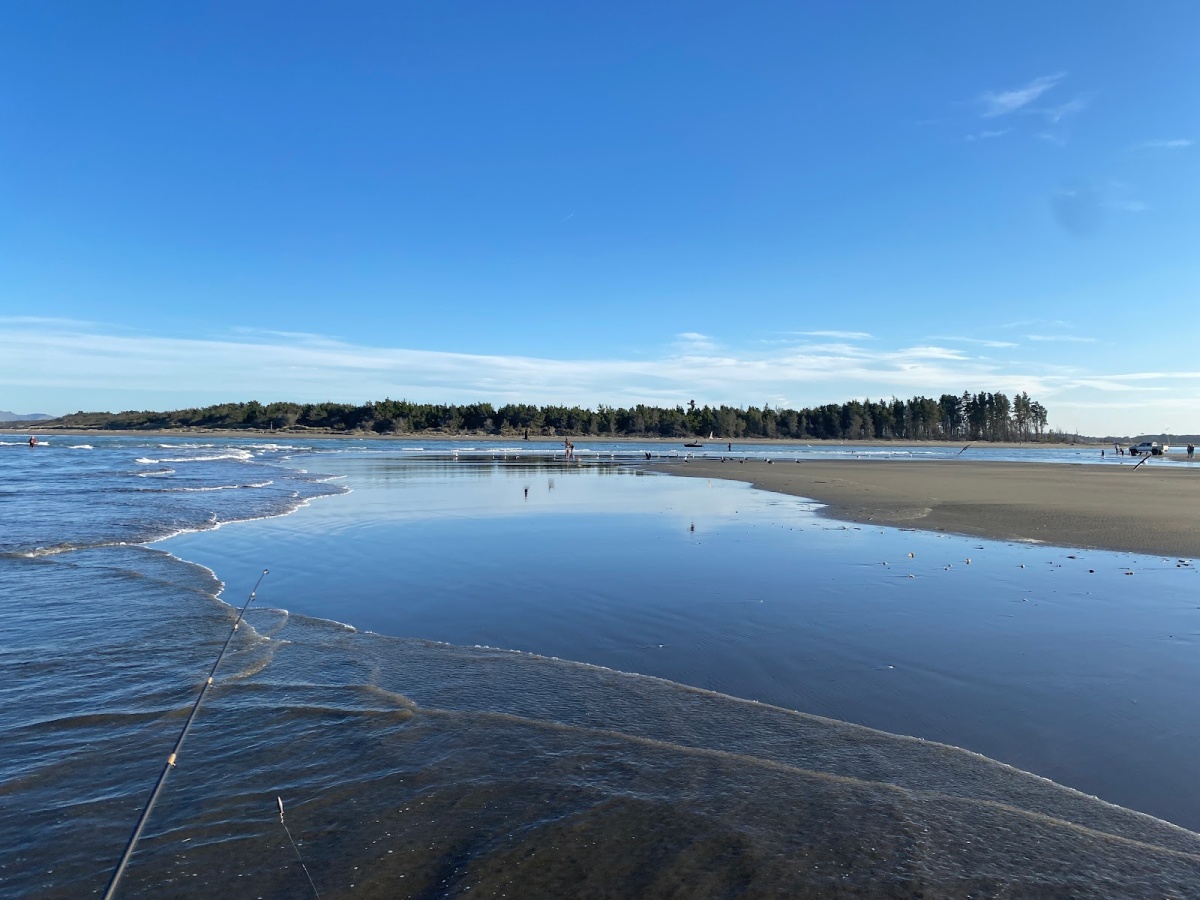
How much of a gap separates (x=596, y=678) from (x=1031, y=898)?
360 centimetres

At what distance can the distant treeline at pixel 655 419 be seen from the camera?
14938cm

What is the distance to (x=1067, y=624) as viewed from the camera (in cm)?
819

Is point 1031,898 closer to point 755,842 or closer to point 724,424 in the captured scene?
point 755,842

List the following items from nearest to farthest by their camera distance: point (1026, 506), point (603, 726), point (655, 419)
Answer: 1. point (603, 726)
2. point (1026, 506)
3. point (655, 419)

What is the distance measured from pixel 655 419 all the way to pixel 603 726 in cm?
16266

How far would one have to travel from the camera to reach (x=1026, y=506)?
2136 centimetres

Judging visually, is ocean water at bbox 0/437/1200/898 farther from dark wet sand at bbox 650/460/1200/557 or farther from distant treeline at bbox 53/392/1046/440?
distant treeline at bbox 53/392/1046/440

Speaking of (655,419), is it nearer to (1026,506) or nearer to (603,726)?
(1026,506)

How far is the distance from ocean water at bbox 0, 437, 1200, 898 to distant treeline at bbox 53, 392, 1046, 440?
13951cm

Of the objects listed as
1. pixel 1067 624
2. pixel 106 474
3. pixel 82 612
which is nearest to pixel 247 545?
pixel 82 612

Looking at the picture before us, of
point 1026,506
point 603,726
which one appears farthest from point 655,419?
point 603,726

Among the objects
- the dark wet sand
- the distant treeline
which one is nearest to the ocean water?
the dark wet sand

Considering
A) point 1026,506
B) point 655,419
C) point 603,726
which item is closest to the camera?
point 603,726

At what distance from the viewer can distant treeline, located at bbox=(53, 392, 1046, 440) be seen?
149375mm
